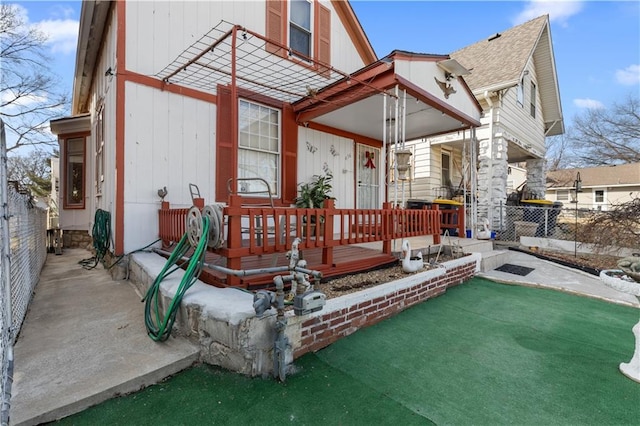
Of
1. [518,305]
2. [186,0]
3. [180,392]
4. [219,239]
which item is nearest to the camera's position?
[180,392]

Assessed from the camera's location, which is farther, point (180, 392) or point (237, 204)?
point (237, 204)

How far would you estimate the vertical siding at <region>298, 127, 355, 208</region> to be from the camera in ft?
20.8

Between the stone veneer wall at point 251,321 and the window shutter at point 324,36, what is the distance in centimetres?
509

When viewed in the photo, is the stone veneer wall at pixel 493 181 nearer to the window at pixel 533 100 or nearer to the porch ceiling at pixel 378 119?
the porch ceiling at pixel 378 119

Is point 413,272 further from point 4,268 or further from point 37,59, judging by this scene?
point 37,59

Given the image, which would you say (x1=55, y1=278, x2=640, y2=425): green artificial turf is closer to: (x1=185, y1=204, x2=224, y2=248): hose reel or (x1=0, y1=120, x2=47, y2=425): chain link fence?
(x1=0, y1=120, x2=47, y2=425): chain link fence

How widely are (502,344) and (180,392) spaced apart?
8.62 ft

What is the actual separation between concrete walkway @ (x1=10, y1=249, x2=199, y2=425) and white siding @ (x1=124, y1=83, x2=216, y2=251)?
1.38 metres

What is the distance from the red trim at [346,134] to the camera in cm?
650

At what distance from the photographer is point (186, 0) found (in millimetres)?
4926

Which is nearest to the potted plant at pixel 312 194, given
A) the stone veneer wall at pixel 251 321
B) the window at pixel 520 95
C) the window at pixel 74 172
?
the stone veneer wall at pixel 251 321

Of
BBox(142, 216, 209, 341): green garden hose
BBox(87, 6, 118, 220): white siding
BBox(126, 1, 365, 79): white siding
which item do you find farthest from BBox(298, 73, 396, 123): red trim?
BBox(142, 216, 209, 341): green garden hose

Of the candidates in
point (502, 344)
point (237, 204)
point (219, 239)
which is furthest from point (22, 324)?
point (502, 344)

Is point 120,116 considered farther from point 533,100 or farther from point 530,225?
point 533,100
